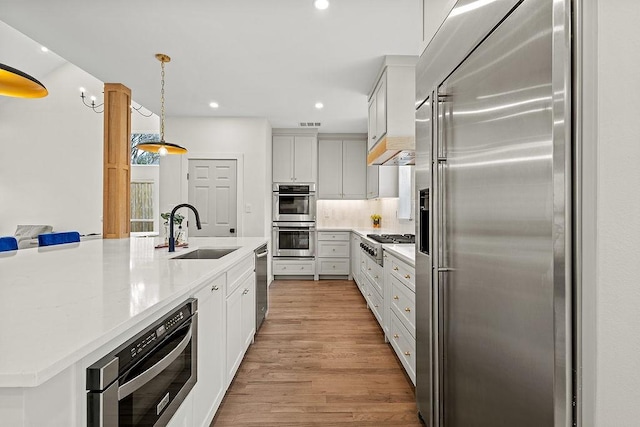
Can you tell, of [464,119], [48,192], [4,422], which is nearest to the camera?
[4,422]

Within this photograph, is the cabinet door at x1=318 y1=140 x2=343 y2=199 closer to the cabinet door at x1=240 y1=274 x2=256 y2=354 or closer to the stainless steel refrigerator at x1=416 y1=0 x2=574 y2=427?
the cabinet door at x1=240 y1=274 x2=256 y2=354

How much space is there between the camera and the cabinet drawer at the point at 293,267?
6109mm

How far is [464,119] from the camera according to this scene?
4.43ft

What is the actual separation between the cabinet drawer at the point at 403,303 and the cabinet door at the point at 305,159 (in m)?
3.43

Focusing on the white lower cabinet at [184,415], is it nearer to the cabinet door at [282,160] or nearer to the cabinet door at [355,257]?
the cabinet door at [355,257]

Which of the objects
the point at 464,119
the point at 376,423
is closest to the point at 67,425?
the point at 464,119

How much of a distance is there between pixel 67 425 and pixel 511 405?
1.18m

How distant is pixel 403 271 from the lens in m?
2.62

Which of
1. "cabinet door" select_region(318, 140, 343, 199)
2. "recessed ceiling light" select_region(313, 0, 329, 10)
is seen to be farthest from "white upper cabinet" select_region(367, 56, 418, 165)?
"cabinet door" select_region(318, 140, 343, 199)

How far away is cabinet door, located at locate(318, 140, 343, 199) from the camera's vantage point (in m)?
6.47

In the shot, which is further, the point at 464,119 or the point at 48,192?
the point at 48,192

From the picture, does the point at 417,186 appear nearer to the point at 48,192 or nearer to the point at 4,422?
the point at 4,422

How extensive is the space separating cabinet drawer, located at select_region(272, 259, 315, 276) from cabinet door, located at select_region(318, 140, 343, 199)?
1.27m

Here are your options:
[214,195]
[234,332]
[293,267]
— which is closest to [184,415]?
[234,332]
